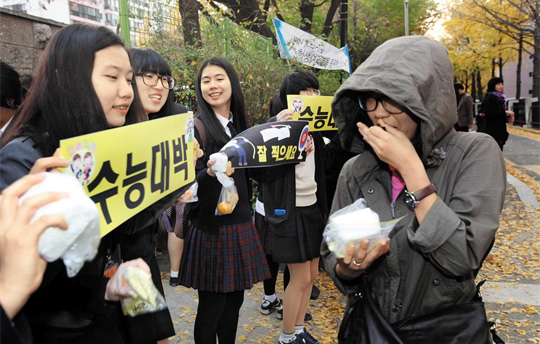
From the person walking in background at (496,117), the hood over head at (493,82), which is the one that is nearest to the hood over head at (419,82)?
the person walking in background at (496,117)

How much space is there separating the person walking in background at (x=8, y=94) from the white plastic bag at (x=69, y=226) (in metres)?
2.38

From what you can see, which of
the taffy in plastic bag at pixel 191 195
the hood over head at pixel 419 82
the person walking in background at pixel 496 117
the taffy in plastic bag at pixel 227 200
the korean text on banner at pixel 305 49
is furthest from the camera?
the person walking in background at pixel 496 117

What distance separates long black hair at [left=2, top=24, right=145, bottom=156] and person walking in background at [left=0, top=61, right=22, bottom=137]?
6.00 feet

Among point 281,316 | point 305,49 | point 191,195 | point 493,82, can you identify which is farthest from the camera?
point 493,82

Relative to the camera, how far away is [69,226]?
3.48 ft

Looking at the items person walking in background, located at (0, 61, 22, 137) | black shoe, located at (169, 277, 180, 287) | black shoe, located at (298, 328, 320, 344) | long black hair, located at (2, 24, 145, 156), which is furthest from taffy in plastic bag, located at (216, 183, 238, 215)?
black shoe, located at (169, 277, 180, 287)

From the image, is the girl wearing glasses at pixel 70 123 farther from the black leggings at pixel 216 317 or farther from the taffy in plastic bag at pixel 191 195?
the black leggings at pixel 216 317

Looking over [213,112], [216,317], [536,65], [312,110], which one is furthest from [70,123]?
[536,65]

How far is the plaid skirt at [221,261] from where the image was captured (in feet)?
9.25

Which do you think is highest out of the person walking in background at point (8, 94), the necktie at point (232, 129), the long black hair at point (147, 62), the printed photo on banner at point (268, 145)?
the long black hair at point (147, 62)

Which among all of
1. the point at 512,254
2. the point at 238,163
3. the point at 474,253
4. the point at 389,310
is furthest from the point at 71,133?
the point at 512,254

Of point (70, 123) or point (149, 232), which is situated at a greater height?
→ point (70, 123)

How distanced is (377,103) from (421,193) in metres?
0.44

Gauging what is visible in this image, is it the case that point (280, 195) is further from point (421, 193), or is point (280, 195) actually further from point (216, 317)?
point (421, 193)
